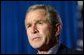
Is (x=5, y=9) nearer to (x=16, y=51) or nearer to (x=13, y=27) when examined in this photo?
(x=13, y=27)

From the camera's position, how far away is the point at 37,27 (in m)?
1.25

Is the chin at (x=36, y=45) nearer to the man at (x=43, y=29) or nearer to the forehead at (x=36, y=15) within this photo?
the man at (x=43, y=29)

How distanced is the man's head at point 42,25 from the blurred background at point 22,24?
74 cm

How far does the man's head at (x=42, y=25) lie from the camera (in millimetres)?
1199

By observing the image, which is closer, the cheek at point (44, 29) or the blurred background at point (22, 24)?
the cheek at point (44, 29)

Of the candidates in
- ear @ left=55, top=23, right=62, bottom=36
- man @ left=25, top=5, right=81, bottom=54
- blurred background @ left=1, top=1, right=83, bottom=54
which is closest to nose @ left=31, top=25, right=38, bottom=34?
man @ left=25, top=5, right=81, bottom=54

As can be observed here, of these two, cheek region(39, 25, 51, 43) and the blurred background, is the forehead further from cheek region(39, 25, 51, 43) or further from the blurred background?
the blurred background

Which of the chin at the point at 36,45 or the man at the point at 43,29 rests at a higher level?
the man at the point at 43,29

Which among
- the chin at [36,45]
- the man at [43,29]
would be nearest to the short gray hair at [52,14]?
the man at [43,29]

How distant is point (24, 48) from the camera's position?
79.4 inches

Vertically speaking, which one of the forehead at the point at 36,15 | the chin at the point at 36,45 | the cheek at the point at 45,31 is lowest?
the chin at the point at 36,45

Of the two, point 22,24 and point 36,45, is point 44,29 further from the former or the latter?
point 22,24

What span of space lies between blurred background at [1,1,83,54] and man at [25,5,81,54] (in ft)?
2.44

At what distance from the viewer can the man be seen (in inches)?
46.8
